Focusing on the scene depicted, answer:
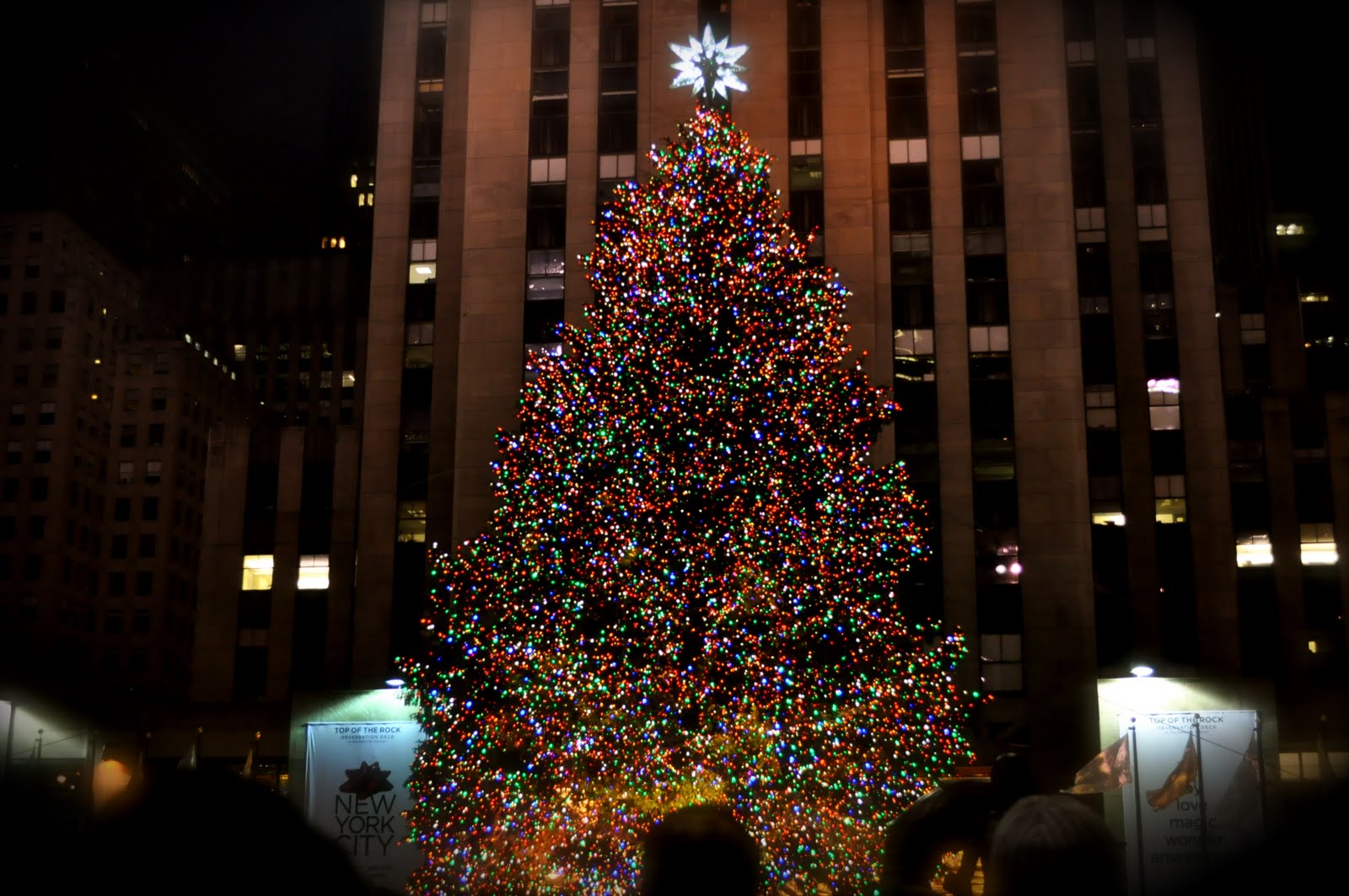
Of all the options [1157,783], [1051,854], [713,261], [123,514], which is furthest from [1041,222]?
[123,514]

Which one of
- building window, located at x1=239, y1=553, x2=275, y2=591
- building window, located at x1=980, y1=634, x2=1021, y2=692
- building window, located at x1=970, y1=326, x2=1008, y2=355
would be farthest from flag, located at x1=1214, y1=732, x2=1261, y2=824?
building window, located at x1=239, y1=553, x2=275, y2=591

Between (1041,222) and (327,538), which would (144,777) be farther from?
(327,538)

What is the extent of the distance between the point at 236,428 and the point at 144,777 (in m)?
51.9

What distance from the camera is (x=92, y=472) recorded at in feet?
385

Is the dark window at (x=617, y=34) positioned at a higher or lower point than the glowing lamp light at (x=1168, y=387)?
higher

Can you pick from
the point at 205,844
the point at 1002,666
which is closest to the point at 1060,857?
the point at 205,844

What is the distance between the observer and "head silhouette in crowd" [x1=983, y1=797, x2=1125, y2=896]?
9.00ft

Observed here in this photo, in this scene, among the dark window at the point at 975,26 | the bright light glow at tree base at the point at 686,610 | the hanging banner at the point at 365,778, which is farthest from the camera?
the dark window at the point at 975,26

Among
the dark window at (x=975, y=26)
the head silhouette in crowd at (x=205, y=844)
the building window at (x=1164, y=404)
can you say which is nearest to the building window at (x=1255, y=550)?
the building window at (x=1164, y=404)

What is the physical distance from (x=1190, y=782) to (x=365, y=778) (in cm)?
1404

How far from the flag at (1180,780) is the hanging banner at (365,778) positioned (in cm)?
1262

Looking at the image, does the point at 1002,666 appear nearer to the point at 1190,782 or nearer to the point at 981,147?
the point at 981,147

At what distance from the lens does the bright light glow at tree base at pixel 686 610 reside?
21.2 metres

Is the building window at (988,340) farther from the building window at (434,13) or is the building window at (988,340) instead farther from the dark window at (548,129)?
the building window at (434,13)
